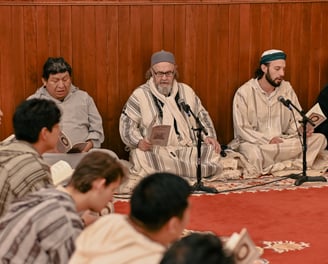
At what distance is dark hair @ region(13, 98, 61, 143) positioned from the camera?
3.33 metres

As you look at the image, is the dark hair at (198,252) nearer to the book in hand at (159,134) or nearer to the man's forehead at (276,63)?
the book in hand at (159,134)

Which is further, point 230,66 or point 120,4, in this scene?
point 230,66

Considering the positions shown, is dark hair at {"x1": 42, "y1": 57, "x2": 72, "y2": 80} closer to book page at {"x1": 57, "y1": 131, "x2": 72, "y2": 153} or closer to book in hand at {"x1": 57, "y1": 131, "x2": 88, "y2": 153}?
book in hand at {"x1": 57, "y1": 131, "x2": 88, "y2": 153}

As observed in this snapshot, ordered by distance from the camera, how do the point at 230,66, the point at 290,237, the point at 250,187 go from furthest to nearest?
the point at 230,66, the point at 250,187, the point at 290,237

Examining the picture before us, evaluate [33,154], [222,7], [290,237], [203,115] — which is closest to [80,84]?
[203,115]

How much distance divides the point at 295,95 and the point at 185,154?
146 centimetres

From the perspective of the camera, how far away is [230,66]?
708cm

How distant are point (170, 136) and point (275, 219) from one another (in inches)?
66.7

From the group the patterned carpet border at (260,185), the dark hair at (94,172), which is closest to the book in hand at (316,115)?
the patterned carpet border at (260,185)

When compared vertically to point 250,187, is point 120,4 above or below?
above

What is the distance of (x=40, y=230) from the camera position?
8.43 ft

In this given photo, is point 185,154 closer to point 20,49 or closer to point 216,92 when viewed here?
point 216,92

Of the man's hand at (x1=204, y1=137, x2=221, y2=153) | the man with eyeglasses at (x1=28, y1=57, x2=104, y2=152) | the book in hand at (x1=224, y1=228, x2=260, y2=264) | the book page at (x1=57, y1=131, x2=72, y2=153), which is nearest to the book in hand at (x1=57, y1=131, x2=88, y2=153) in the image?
the book page at (x1=57, y1=131, x2=72, y2=153)

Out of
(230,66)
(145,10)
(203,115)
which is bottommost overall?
(203,115)
